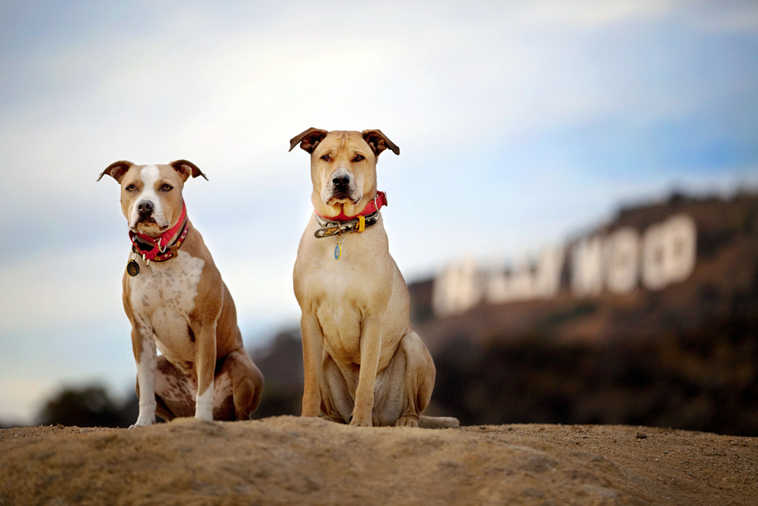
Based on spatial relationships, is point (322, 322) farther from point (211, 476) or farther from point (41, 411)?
point (41, 411)

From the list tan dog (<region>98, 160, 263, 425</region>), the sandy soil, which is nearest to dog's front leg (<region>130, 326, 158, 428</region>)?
tan dog (<region>98, 160, 263, 425</region>)

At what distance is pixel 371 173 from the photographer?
9.09m

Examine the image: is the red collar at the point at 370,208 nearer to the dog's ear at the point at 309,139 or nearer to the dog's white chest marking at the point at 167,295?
the dog's ear at the point at 309,139

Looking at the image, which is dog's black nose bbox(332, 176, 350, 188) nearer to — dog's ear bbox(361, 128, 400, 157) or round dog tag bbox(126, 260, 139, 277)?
dog's ear bbox(361, 128, 400, 157)

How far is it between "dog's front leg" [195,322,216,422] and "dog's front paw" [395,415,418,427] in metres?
1.92

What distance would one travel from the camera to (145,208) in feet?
28.4

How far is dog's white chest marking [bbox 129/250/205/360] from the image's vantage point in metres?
8.97

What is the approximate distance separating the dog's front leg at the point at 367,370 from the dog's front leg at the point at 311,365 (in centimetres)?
39

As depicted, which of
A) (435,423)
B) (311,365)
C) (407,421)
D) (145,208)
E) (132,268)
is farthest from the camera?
(435,423)

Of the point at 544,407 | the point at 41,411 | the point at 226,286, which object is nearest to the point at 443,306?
the point at 544,407

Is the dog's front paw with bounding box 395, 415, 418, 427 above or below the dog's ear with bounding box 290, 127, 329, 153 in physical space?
below

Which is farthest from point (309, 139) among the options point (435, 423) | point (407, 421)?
point (435, 423)

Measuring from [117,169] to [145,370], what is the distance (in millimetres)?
1980

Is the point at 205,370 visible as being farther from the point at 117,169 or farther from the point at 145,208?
the point at 117,169
